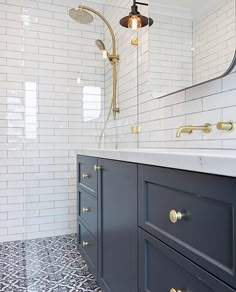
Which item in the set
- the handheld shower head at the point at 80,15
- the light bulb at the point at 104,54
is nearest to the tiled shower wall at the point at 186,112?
the light bulb at the point at 104,54

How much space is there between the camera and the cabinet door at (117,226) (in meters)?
1.07

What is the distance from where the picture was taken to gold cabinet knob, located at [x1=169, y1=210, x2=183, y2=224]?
0.74m

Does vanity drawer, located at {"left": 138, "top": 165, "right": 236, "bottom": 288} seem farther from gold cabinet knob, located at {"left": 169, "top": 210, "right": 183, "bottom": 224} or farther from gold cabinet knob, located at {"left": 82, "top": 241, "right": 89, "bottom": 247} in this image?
gold cabinet knob, located at {"left": 82, "top": 241, "right": 89, "bottom": 247}

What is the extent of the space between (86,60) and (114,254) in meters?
2.08

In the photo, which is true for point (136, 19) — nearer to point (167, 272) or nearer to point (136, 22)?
point (136, 22)

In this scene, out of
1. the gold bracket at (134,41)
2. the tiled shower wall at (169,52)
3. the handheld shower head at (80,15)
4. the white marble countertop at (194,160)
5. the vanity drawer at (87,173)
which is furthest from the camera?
the handheld shower head at (80,15)

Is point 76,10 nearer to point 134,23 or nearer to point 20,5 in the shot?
point 20,5

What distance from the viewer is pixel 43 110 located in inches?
104

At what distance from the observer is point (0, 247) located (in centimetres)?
245

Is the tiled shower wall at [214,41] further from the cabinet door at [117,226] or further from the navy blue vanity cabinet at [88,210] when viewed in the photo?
the navy blue vanity cabinet at [88,210]

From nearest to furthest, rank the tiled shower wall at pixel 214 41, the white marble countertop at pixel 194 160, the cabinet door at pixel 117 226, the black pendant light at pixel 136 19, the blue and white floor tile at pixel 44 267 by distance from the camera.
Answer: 1. the white marble countertop at pixel 194 160
2. the cabinet door at pixel 117 226
3. the tiled shower wall at pixel 214 41
4. the blue and white floor tile at pixel 44 267
5. the black pendant light at pixel 136 19

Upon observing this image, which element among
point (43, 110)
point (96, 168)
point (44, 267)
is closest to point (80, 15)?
point (43, 110)

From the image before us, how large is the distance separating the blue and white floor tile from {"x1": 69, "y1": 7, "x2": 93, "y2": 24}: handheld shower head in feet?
7.30

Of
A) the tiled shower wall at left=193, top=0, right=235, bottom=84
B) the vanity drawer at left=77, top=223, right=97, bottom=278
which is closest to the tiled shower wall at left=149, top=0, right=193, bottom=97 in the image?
the tiled shower wall at left=193, top=0, right=235, bottom=84
